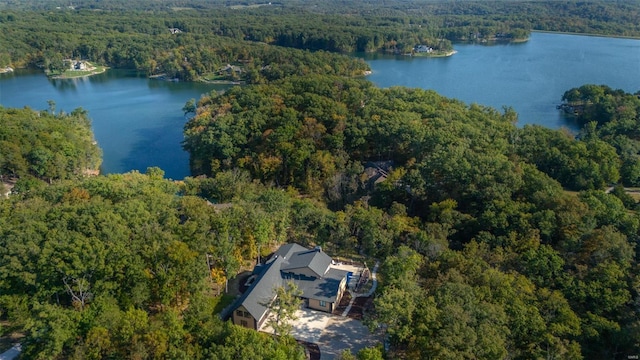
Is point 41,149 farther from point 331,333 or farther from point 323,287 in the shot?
point 331,333

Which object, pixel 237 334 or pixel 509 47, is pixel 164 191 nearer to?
pixel 237 334

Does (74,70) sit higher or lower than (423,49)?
lower

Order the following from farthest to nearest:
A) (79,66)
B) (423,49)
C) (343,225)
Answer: (423,49) → (79,66) → (343,225)

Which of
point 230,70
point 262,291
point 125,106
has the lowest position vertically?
point 125,106

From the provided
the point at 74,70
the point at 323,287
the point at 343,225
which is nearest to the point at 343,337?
the point at 323,287

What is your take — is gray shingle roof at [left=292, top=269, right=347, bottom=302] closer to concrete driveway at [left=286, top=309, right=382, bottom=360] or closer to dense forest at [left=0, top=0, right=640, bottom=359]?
concrete driveway at [left=286, top=309, right=382, bottom=360]

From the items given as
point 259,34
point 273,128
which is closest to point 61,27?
point 259,34
